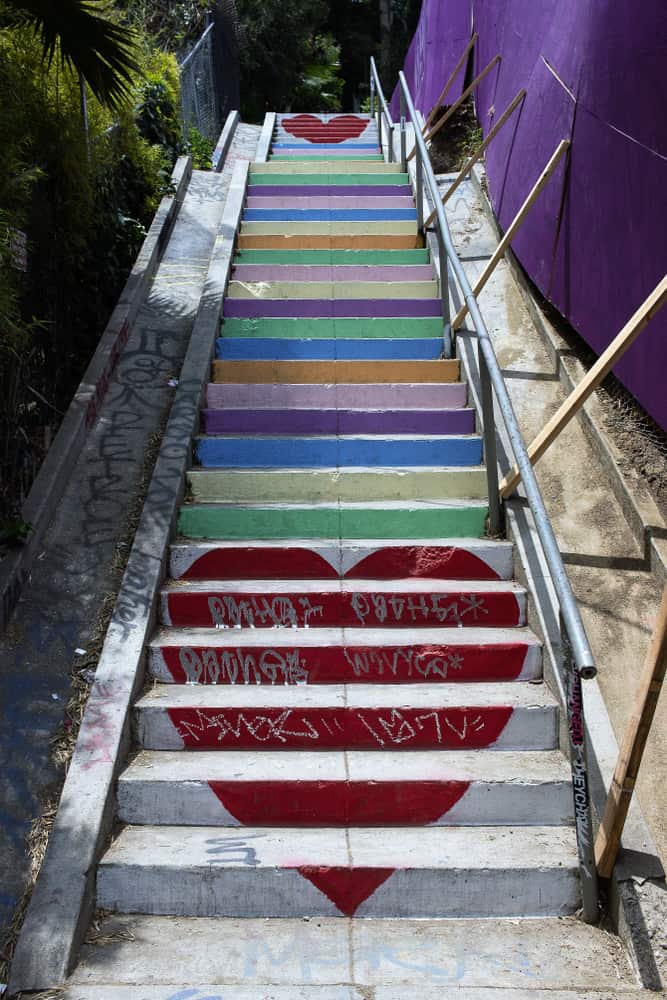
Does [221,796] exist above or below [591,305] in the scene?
below

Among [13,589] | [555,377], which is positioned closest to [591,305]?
[555,377]

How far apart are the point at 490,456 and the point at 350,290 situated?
2.91m

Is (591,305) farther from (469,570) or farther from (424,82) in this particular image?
(424,82)

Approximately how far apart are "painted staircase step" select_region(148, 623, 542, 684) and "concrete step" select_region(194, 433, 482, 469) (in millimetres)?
1524

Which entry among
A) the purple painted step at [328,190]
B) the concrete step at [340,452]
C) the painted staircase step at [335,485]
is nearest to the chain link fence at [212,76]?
the purple painted step at [328,190]

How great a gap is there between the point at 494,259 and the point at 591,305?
1.20 m

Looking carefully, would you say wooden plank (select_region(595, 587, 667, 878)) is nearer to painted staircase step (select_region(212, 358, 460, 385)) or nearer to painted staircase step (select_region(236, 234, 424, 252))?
painted staircase step (select_region(212, 358, 460, 385))

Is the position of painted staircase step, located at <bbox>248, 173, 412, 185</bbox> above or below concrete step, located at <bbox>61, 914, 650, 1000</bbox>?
above

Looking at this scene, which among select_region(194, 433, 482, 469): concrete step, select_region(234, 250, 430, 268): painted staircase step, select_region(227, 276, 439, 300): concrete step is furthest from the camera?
select_region(234, 250, 430, 268): painted staircase step

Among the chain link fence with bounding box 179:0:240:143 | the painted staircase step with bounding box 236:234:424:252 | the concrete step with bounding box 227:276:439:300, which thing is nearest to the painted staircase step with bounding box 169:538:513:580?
the concrete step with bounding box 227:276:439:300

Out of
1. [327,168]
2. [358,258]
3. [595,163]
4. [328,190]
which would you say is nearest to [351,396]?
[595,163]

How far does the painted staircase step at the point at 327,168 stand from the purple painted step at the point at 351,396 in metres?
5.05

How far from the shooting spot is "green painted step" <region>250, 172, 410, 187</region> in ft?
33.0

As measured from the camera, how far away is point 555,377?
6.63 meters
